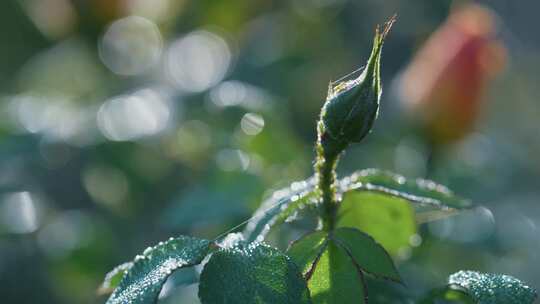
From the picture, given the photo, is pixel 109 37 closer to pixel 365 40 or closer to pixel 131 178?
pixel 131 178

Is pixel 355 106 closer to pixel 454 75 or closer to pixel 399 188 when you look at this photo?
pixel 399 188

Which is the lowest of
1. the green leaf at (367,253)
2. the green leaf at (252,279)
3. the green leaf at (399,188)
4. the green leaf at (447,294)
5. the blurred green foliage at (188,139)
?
the green leaf at (252,279)

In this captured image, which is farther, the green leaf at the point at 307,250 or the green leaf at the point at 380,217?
the green leaf at the point at 380,217

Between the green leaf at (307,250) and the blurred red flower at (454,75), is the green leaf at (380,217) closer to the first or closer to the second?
the green leaf at (307,250)

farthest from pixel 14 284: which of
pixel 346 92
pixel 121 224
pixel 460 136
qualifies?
pixel 346 92

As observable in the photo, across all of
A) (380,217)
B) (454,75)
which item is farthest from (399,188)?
(454,75)

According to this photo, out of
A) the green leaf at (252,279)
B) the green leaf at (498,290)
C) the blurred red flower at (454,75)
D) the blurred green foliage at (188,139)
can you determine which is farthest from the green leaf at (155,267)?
the blurred red flower at (454,75)
